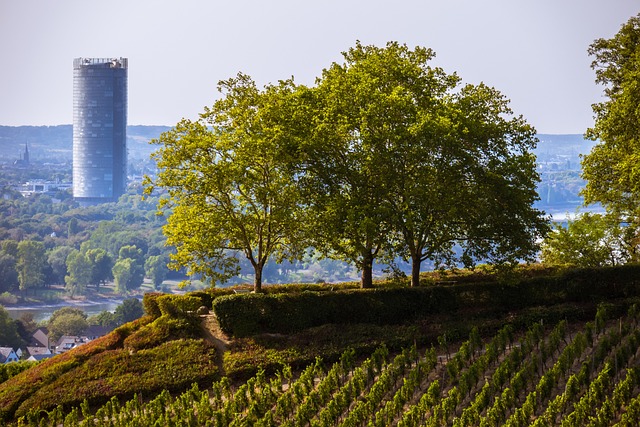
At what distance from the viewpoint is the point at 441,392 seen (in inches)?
896

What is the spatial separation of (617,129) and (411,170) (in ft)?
27.4

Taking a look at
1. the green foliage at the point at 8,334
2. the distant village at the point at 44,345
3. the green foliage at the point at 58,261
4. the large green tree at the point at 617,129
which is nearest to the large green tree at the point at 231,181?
the large green tree at the point at 617,129

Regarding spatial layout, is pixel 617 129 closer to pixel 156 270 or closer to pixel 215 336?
pixel 215 336

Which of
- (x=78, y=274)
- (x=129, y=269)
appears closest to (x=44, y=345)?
(x=78, y=274)

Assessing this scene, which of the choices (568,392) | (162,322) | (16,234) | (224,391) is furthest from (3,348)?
(16,234)

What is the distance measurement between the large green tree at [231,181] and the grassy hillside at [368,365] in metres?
1.76

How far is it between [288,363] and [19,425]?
773 centimetres

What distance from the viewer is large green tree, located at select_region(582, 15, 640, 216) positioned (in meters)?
30.7

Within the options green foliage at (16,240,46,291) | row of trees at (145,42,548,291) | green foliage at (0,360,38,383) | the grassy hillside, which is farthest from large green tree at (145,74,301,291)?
green foliage at (16,240,46,291)

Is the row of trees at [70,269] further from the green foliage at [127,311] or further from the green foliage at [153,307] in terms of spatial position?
the green foliage at [153,307]

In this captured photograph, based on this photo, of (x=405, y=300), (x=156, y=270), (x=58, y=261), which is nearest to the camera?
(x=405, y=300)

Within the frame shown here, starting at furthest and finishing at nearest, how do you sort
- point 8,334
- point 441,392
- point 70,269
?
1. point 70,269
2. point 8,334
3. point 441,392

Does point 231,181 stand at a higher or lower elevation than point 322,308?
higher

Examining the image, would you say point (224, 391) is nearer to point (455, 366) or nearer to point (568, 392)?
point (455, 366)
